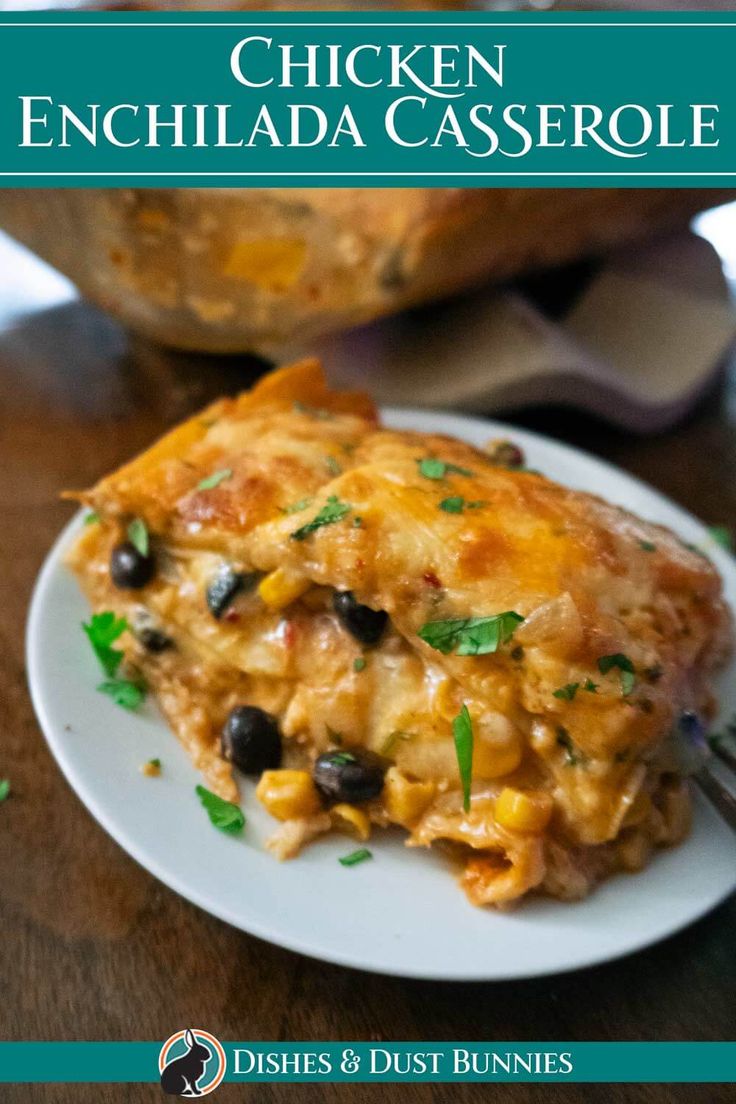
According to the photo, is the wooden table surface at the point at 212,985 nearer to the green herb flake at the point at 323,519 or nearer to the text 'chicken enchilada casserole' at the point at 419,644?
the text 'chicken enchilada casserole' at the point at 419,644

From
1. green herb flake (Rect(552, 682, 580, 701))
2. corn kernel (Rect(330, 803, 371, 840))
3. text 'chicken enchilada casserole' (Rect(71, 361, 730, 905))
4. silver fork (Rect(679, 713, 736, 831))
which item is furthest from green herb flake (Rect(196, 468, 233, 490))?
silver fork (Rect(679, 713, 736, 831))

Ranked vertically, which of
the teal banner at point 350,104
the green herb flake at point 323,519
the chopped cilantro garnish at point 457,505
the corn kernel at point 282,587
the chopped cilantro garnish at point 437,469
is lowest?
the corn kernel at point 282,587

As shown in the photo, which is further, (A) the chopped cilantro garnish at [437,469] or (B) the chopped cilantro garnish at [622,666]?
(A) the chopped cilantro garnish at [437,469]

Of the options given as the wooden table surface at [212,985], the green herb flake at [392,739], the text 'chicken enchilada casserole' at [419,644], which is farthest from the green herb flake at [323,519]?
the wooden table surface at [212,985]

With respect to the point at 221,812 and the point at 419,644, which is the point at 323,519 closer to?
the point at 419,644

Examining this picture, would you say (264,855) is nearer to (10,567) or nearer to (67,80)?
(10,567)

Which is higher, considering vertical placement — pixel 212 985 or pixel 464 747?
pixel 464 747

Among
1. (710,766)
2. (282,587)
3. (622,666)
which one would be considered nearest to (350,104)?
(282,587)
